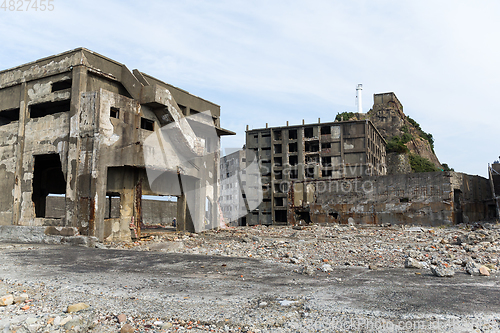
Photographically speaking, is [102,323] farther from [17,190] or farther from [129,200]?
[17,190]

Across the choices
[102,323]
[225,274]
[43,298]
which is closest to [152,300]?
[102,323]

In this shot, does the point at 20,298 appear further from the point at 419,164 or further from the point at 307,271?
the point at 419,164

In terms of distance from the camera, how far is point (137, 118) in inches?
551

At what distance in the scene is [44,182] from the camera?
18.0 metres

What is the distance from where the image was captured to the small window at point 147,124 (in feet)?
48.6

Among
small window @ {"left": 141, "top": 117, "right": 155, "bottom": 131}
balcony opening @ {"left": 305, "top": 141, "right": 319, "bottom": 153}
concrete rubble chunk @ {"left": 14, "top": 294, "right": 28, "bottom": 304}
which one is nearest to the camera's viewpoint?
concrete rubble chunk @ {"left": 14, "top": 294, "right": 28, "bottom": 304}

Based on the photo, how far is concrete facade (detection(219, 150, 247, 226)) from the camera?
4884 cm

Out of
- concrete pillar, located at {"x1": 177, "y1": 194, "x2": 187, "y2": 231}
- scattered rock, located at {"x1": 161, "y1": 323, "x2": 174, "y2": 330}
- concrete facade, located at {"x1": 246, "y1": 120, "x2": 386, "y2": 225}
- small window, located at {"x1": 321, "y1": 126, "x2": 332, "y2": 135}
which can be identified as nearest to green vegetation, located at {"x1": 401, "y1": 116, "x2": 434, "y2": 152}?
concrete facade, located at {"x1": 246, "y1": 120, "x2": 386, "y2": 225}

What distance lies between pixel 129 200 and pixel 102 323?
10.7 meters

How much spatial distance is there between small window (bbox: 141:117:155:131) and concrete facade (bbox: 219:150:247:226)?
3328 centimetres

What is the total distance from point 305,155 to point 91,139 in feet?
116

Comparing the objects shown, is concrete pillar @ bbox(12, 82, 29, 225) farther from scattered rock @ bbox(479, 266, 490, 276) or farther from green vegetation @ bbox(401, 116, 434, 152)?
green vegetation @ bbox(401, 116, 434, 152)

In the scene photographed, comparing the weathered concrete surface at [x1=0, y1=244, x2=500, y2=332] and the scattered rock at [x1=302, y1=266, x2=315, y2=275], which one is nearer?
the weathered concrete surface at [x1=0, y1=244, x2=500, y2=332]

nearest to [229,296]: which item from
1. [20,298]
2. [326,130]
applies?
[20,298]
